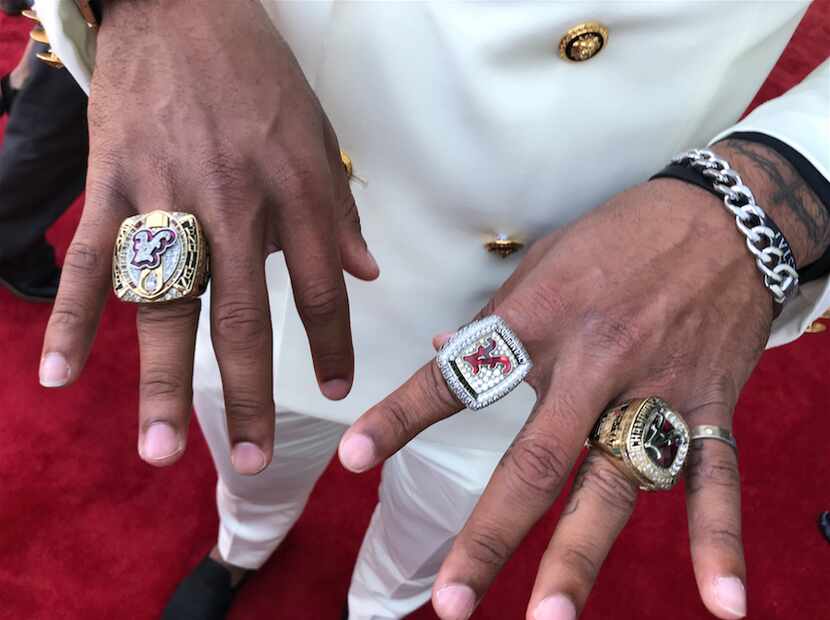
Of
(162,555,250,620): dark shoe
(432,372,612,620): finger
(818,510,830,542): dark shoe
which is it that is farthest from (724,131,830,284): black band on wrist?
(818,510,830,542): dark shoe

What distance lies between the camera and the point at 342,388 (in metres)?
0.58

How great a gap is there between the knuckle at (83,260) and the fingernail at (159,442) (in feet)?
0.40

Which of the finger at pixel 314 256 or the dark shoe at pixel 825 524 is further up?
the finger at pixel 314 256

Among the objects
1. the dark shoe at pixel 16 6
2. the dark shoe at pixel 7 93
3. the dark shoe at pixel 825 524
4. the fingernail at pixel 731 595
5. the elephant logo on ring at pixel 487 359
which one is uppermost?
the elephant logo on ring at pixel 487 359

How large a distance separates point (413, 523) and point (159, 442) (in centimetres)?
61

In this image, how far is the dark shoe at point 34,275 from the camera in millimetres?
1660

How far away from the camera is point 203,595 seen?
1335 mm

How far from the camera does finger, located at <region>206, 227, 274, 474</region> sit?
0.51 meters

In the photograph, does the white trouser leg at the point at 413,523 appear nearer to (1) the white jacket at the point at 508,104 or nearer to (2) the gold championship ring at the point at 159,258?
(1) the white jacket at the point at 508,104

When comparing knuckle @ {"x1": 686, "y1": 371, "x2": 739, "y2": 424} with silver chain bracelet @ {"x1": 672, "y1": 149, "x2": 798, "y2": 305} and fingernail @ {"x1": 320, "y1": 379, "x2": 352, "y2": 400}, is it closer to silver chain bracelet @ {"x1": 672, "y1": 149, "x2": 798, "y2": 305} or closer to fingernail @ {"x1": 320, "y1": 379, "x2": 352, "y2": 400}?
silver chain bracelet @ {"x1": 672, "y1": 149, "x2": 798, "y2": 305}

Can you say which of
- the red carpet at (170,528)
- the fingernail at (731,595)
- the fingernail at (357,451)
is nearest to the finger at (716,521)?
the fingernail at (731,595)

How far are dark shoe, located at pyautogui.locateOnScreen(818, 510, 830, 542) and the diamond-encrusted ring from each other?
1474 millimetres

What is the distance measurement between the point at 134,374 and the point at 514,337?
53.1 inches

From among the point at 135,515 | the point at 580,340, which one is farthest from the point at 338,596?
Answer: the point at 580,340
